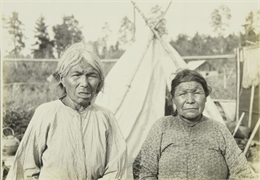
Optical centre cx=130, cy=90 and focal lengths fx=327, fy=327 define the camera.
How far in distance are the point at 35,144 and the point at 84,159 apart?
0.98 ft

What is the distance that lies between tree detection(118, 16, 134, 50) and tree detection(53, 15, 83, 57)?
432mm

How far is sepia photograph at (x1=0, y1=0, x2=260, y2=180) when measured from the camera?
6.45 ft

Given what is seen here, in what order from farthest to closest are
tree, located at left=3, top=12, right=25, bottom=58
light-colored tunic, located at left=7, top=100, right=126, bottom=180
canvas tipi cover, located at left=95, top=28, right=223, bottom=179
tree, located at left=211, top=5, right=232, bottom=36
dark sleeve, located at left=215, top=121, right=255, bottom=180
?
canvas tipi cover, located at left=95, top=28, right=223, bottom=179
tree, located at left=211, top=5, right=232, bottom=36
tree, located at left=3, top=12, right=25, bottom=58
dark sleeve, located at left=215, top=121, right=255, bottom=180
light-colored tunic, located at left=7, top=100, right=126, bottom=180

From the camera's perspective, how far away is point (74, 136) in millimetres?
1972

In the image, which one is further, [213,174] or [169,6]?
[169,6]

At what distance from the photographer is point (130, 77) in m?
3.37

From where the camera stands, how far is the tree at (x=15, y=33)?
281cm

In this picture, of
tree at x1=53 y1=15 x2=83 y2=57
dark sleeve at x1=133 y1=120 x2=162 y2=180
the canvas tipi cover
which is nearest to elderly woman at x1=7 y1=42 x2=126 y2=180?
dark sleeve at x1=133 y1=120 x2=162 y2=180

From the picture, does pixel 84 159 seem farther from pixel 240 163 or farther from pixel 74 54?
pixel 240 163

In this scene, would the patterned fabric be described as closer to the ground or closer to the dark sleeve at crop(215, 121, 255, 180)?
the dark sleeve at crop(215, 121, 255, 180)

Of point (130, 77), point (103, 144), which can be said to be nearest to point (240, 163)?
point (103, 144)

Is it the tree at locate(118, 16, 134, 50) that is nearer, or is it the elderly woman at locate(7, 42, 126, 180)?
the elderly woman at locate(7, 42, 126, 180)

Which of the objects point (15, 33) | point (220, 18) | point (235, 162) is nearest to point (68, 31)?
point (15, 33)

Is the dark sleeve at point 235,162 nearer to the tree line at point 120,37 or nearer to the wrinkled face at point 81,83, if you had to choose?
the wrinkled face at point 81,83
